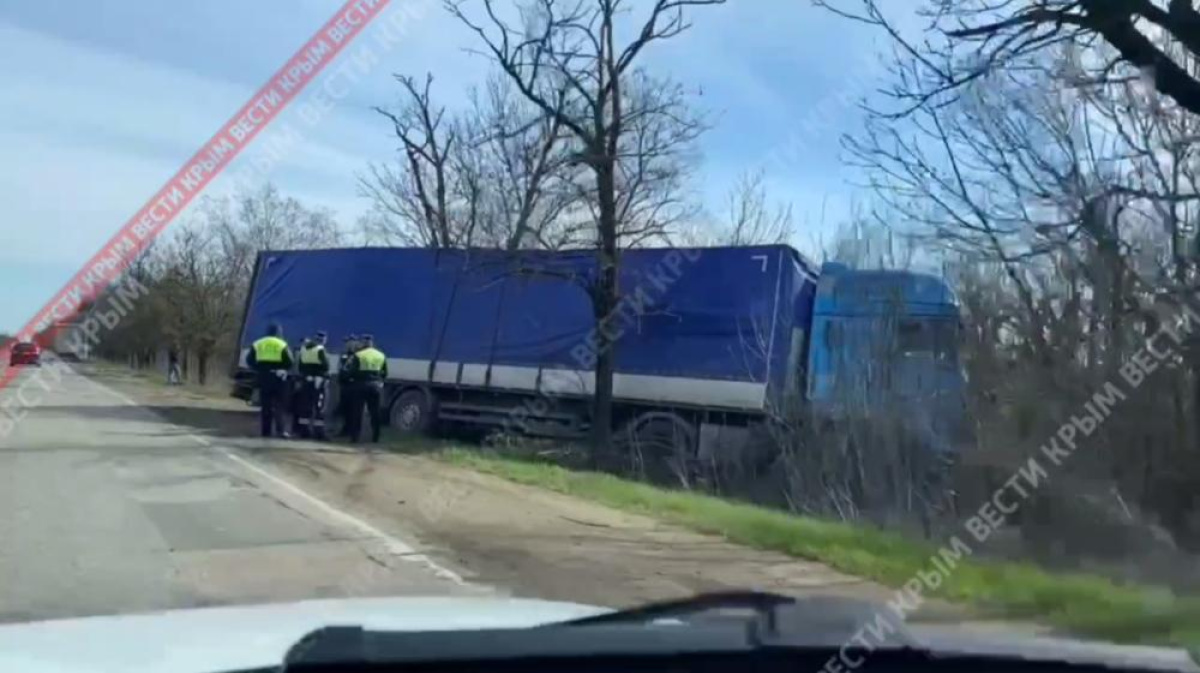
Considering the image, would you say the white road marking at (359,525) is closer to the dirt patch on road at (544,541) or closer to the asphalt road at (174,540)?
the asphalt road at (174,540)

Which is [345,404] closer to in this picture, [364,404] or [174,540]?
[364,404]

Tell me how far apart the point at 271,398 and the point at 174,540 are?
1292 cm

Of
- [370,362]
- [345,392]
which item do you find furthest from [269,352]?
[370,362]

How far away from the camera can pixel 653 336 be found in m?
22.0

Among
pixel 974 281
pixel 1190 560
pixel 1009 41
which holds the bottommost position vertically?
pixel 1190 560

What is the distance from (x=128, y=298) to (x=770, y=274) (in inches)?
543

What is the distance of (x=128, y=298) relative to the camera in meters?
26.8

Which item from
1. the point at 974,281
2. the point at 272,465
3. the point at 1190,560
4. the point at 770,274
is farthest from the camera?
the point at 770,274

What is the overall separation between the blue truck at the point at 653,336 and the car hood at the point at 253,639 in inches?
475

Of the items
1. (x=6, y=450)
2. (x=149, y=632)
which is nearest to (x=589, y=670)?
(x=149, y=632)

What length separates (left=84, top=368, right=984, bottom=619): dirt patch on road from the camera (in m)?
9.68

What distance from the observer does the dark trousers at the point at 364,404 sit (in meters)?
23.3

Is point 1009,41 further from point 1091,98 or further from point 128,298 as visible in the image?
point 128,298

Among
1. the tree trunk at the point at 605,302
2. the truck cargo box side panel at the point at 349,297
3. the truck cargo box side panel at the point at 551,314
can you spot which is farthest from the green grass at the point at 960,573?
the truck cargo box side panel at the point at 349,297
